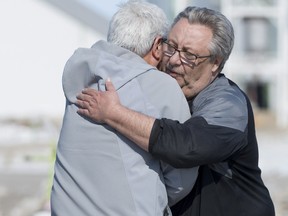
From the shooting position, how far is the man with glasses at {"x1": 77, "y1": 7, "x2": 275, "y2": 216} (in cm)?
359

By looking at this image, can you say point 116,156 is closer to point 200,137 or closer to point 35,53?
point 200,137

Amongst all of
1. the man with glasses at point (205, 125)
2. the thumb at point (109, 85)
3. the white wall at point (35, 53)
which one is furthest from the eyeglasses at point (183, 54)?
the white wall at point (35, 53)

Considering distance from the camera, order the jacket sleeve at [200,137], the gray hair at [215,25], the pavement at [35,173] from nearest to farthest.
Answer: the jacket sleeve at [200,137], the gray hair at [215,25], the pavement at [35,173]

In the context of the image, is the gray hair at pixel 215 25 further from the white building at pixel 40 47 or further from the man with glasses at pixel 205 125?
the white building at pixel 40 47

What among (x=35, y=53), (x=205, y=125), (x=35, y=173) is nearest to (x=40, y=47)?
(x=35, y=53)

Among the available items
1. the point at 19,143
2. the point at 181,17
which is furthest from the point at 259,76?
the point at 181,17

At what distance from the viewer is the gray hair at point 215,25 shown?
12.5 feet

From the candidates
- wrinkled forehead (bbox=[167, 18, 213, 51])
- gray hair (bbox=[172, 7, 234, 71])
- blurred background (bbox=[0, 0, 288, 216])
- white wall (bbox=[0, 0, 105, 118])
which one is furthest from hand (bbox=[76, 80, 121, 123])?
white wall (bbox=[0, 0, 105, 118])

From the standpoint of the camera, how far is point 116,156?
362cm

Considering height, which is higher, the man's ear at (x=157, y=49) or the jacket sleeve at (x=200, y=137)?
the man's ear at (x=157, y=49)

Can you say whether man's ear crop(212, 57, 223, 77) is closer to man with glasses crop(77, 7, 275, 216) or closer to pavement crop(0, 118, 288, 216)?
man with glasses crop(77, 7, 275, 216)

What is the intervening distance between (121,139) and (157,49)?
17.6 inches

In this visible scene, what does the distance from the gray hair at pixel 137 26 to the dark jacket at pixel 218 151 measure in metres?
0.36

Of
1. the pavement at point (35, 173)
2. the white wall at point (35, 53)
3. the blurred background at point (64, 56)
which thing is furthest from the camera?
the white wall at point (35, 53)
